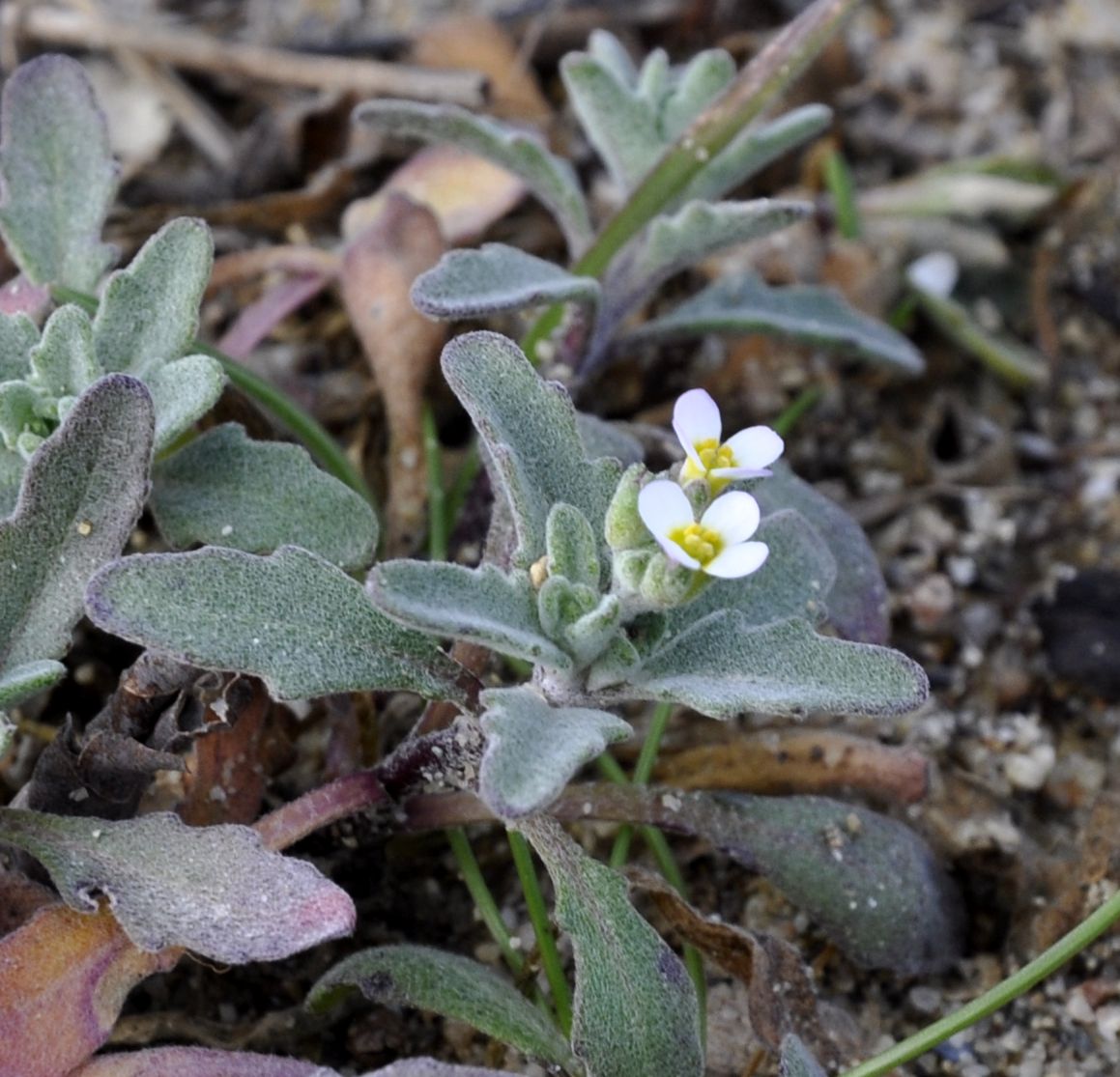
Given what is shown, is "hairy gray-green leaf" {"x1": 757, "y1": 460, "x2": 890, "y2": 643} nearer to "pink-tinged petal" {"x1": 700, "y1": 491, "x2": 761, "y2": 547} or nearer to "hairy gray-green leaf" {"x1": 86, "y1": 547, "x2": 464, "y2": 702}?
"pink-tinged petal" {"x1": 700, "y1": 491, "x2": 761, "y2": 547}

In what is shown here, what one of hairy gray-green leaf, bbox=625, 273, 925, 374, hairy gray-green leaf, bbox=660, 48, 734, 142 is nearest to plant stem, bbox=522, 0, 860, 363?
hairy gray-green leaf, bbox=660, 48, 734, 142

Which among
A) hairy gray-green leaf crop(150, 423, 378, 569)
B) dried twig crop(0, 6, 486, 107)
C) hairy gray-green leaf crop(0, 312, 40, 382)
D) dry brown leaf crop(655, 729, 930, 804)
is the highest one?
hairy gray-green leaf crop(0, 312, 40, 382)

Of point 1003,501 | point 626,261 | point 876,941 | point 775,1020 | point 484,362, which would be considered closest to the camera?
point 484,362

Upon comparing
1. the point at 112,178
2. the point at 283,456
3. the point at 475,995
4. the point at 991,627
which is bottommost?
the point at 991,627

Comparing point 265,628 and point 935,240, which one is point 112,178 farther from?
point 935,240

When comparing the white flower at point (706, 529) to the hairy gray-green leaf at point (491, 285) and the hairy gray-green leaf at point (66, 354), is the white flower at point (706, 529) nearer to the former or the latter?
the hairy gray-green leaf at point (491, 285)

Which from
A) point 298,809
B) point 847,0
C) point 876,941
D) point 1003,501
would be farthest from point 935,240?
point 298,809

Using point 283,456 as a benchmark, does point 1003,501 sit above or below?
below
